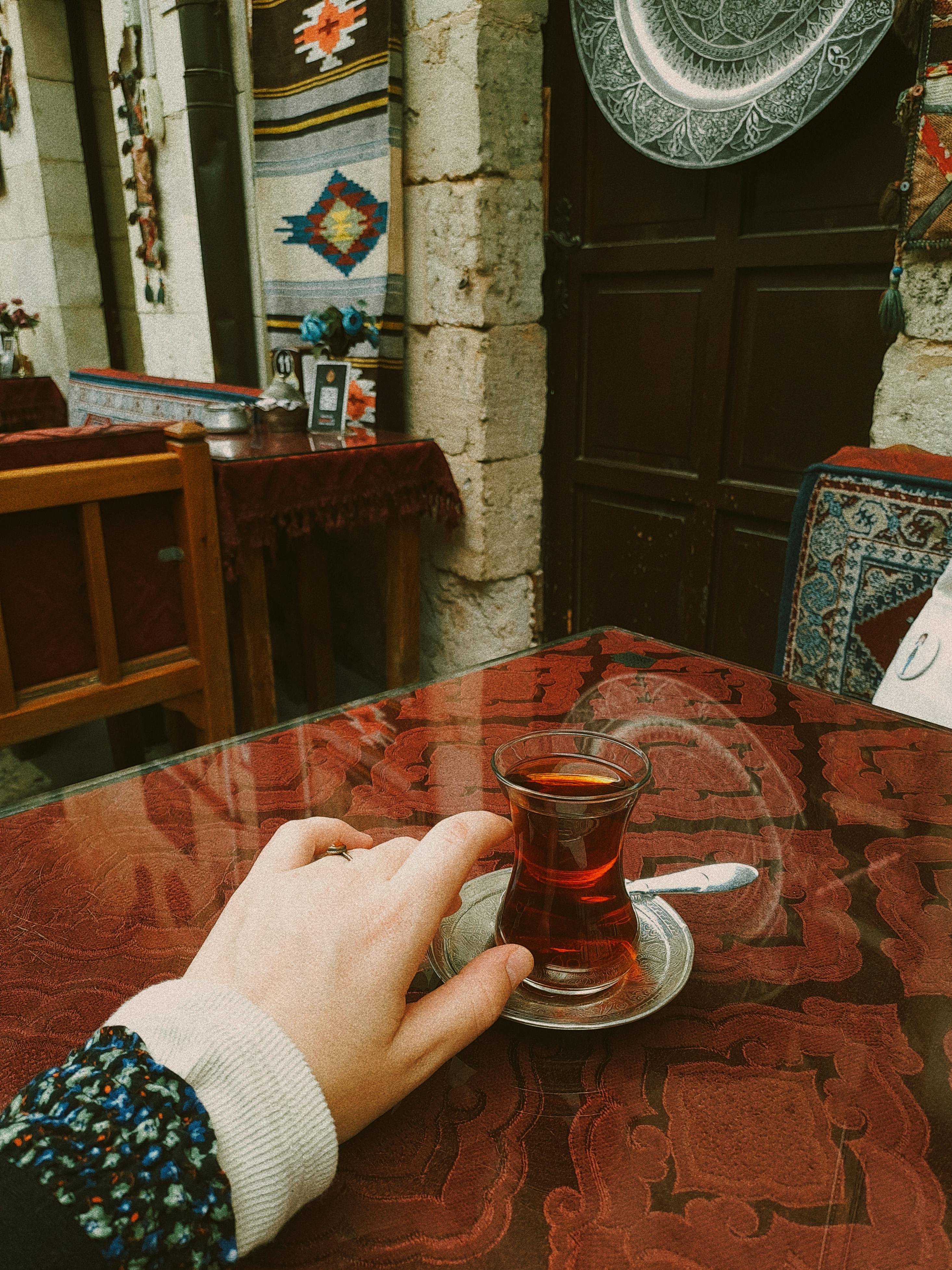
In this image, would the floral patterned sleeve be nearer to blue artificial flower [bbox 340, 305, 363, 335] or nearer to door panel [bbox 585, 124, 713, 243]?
door panel [bbox 585, 124, 713, 243]

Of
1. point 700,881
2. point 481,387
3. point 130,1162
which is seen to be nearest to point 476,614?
point 481,387

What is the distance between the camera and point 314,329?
2.80 m

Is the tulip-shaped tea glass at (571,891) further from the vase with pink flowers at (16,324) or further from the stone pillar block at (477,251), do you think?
the vase with pink flowers at (16,324)

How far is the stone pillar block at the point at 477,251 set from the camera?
2.55 m

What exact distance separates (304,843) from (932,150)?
1.80 metres

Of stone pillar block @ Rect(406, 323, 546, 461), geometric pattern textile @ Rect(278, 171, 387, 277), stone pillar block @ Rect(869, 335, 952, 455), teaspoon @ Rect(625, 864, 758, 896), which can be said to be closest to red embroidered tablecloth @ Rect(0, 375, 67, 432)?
geometric pattern textile @ Rect(278, 171, 387, 277)

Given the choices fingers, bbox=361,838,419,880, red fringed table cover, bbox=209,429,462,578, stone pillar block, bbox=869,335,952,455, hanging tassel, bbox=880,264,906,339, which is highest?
hanging tassel, bbox=880,264,906,339

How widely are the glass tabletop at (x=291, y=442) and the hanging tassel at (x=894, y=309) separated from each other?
1266 mm

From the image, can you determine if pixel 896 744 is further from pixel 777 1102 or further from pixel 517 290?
pixel 517 290

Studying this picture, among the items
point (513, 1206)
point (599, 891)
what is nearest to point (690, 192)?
point (599, 891)

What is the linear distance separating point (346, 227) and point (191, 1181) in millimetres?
2921

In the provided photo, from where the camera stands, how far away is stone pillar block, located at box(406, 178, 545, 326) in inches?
101

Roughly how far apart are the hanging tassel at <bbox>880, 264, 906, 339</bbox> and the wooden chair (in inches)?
58.2

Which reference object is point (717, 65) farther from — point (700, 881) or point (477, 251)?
point (700, 881)
